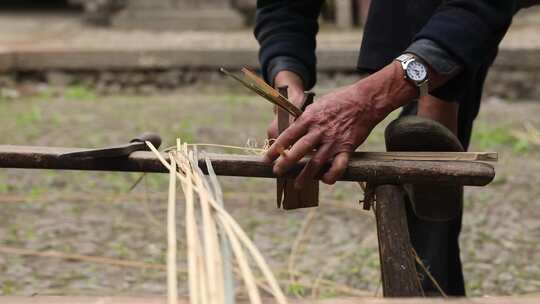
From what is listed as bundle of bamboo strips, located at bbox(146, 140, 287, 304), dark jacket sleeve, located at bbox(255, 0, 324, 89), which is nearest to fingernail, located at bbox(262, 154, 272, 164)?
bundle of bamboo strips, located at bbox(146, 140, 287, 304)

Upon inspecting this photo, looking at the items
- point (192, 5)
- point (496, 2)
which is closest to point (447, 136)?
point (496, 2)

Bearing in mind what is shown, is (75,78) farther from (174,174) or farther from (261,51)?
(174,174)

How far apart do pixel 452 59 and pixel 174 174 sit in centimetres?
65

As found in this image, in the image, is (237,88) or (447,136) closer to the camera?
(447,136)

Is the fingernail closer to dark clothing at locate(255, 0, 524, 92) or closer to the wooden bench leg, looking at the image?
the wooden bench leg

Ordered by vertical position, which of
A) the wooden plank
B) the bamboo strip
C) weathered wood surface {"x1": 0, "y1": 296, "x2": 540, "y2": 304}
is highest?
the wooden plank

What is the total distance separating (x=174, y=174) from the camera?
63.8 inches

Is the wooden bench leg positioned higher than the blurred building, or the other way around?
the blurred building

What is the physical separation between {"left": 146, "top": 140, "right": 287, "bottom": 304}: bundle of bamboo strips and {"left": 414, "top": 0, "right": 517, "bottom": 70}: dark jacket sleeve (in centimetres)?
58

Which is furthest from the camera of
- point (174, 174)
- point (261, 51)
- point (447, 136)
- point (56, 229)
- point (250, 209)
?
point (250, 209)

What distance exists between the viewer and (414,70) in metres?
1.81

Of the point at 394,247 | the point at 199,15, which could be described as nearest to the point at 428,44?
the point at 394,247

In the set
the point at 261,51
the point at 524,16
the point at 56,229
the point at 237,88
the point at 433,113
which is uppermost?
the point at 524,16

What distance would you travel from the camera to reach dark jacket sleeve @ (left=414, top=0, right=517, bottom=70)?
1.85m
